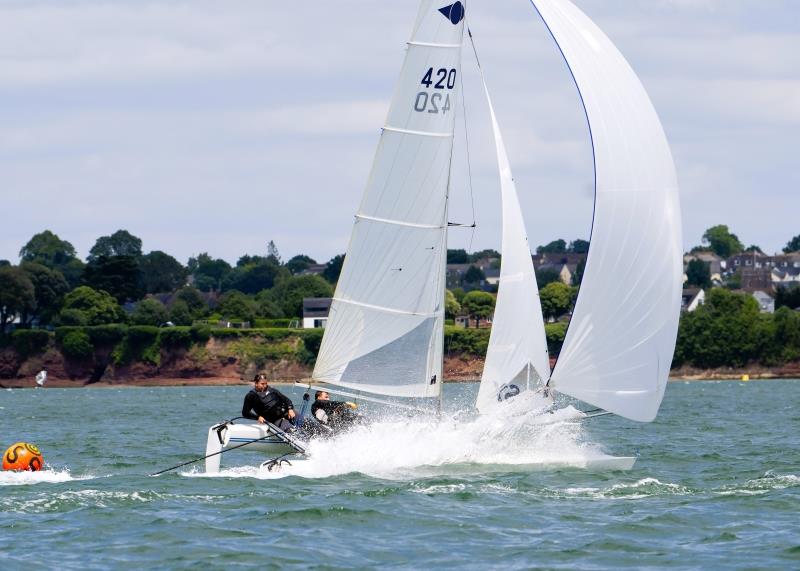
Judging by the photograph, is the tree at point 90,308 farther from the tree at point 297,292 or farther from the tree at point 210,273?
the tree at point 210,273

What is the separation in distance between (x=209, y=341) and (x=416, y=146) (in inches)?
3440

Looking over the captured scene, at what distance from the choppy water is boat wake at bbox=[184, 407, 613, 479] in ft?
0.09

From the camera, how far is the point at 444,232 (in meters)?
21.8

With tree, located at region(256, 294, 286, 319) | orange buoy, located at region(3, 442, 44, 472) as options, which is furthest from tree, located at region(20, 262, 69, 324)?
orange buoy, located at region(3, 442, 44, 472)

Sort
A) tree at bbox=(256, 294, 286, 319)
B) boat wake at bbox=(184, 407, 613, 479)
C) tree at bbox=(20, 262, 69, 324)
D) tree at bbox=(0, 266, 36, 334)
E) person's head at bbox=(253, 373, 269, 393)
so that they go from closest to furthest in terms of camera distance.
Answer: boat wake at bbox=(184, 407, 613, 479), person's head at bbox=(253, 373, 269, 393), tree at bbox=(0, 266, 36, 334), tree at bbox=(20, 262, 69, 324), tree at bbox=(256, 294, 286, 319)

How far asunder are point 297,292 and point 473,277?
45704mm

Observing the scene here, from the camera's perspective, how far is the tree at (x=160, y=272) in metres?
157

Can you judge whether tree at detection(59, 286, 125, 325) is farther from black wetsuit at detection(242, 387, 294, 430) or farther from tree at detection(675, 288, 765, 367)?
black wetsuit at detection(242, 387, 294, 430)

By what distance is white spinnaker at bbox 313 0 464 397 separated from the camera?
21.6 meters

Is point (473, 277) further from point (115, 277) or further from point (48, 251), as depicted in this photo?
point (115, 277)

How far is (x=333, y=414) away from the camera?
853 inches

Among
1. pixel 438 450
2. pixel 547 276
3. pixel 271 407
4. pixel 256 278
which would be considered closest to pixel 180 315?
pixel 547 276

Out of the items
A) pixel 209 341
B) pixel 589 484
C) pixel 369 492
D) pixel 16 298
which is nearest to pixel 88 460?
pixel 369 492

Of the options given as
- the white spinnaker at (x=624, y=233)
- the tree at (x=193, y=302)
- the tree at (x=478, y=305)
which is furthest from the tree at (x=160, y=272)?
the white spinnaker at (x=624, y=233)
